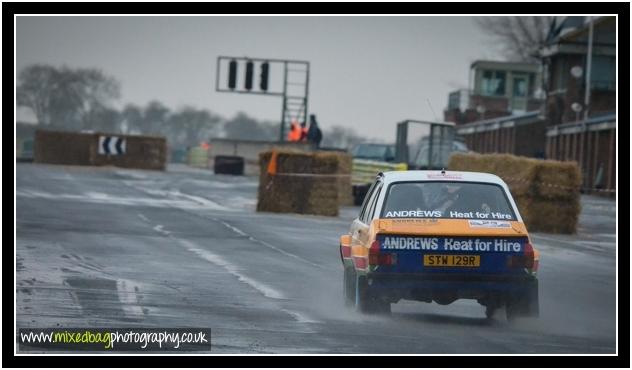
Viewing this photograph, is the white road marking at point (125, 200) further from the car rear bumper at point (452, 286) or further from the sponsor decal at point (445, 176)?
the car rear bumper at point (452, 286)

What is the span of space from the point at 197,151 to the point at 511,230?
80.1m

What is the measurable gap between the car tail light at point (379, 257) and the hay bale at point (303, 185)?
64.8 feet

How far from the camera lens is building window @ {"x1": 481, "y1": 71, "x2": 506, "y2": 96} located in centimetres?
9062

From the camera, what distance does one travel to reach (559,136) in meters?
63.1

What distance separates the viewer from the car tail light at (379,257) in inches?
485

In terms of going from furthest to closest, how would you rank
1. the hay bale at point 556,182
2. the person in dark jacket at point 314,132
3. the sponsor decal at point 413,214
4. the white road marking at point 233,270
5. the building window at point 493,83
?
the building window at point 493,83
the person in dark jacket at point 314,132
the hay bale at point 556,182
the white road marking at point 233,270
the sponsor decal at point 413,214

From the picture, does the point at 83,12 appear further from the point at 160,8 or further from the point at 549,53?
the point at 549,53

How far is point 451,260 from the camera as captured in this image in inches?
483

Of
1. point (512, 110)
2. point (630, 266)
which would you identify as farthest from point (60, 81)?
Answer: point (630, 266)

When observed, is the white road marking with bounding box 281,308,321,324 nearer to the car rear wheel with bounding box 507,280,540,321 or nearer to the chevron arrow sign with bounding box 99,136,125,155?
the car rear wheel with bounding box 507,280,540,321

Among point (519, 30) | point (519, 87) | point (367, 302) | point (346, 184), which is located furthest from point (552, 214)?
point (519, 30)

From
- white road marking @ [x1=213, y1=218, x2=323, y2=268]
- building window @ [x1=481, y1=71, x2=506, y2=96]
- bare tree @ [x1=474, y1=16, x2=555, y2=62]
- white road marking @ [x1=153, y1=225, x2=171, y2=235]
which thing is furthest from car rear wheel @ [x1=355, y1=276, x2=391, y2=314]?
bare tree @ [x1=474, y1=16, x2=555, y2=62]

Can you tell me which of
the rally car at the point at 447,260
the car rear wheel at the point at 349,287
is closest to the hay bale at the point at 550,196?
the car rear wheel at the point at 349,287

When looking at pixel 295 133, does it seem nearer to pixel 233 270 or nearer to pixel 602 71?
pixel 602 71
